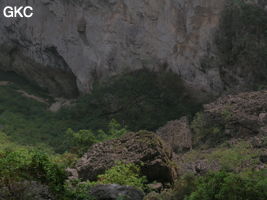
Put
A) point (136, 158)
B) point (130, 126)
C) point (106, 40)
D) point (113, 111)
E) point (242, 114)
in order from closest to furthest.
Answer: point (136, 158), point (242, 114), point (130, 126), point (113, 111), point (106, 40)

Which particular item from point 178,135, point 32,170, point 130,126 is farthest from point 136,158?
point 130,126

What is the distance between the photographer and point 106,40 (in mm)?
26484

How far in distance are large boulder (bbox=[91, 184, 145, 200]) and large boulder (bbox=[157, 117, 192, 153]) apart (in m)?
9.13

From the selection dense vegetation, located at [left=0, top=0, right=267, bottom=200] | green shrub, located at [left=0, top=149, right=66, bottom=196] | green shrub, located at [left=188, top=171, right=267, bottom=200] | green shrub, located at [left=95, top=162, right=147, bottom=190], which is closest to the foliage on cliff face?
dense vegetation, located at [left=0, top=0, right=267, bottom=200]

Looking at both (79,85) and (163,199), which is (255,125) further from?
(79,85)

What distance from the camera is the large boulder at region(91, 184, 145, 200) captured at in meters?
8.18

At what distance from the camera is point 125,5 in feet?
83.8

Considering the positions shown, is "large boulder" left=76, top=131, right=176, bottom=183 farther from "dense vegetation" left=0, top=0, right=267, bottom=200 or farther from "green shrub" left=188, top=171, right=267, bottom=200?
"green shrub" left=188, top=171, right=267, bottom=200

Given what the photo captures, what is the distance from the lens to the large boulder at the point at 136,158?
12.1m

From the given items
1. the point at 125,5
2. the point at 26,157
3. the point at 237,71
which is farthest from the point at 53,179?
the point at 125,5

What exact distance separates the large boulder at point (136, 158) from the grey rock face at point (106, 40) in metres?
9.59

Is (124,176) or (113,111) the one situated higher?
(124,176)

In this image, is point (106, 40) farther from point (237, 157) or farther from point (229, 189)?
point (229, 189)

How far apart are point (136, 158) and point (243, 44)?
10.6m
